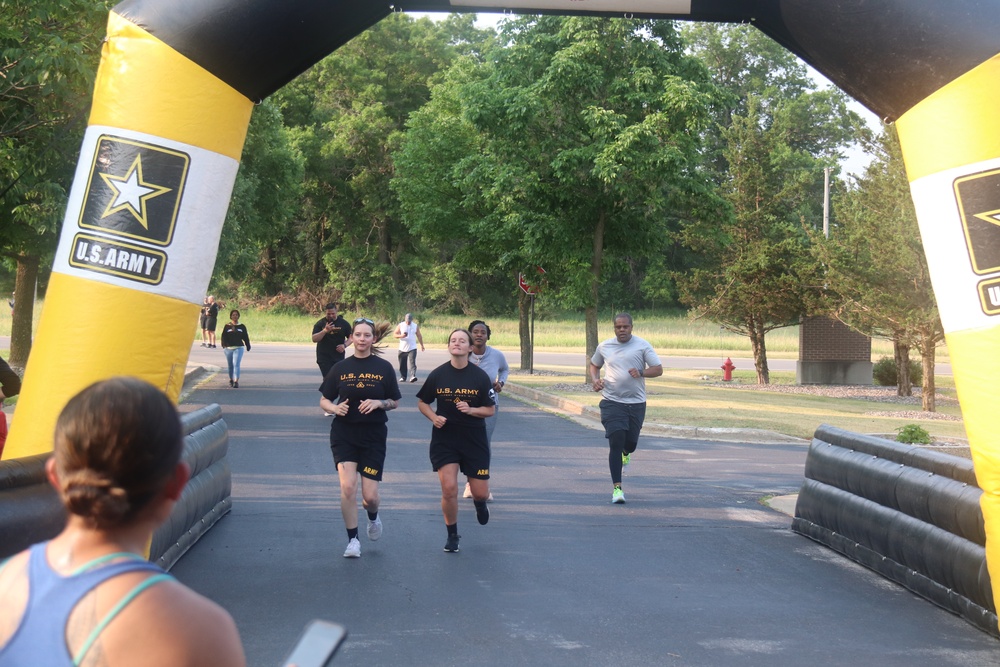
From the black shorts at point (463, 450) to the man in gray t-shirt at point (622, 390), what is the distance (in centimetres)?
252

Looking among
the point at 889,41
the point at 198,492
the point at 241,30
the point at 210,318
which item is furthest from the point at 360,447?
the point at 210,318

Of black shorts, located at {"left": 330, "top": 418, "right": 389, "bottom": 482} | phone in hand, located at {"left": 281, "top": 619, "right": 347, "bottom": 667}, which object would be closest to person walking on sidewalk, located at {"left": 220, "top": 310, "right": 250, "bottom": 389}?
black shorts, located at {"left": 330, "top": 418, "right": 389, "bottom": 482}

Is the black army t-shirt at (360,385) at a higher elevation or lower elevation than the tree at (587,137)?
lower

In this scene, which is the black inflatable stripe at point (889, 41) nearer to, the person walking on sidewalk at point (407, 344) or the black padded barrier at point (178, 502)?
the black padded barrier at point (178, 502)

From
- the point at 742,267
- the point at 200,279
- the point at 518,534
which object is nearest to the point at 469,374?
the point at 518,534

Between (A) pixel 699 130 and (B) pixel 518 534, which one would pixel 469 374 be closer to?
(B) pixel 518 534

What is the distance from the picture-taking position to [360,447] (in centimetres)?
852

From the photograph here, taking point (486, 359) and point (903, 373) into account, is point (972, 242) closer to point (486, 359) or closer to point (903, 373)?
point (486, 359)

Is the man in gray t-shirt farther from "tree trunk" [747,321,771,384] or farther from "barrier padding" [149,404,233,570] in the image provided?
"tree trunk" [747,321,771,384]

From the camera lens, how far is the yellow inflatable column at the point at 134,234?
6.52m

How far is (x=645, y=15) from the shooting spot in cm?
752

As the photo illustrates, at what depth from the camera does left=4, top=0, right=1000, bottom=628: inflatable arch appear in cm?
628

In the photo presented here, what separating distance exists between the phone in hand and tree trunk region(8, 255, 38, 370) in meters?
23.8

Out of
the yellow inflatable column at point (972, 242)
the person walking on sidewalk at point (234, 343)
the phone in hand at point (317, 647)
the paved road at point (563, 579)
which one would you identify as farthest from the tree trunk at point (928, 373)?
the phone in hand at point (317, 647)
